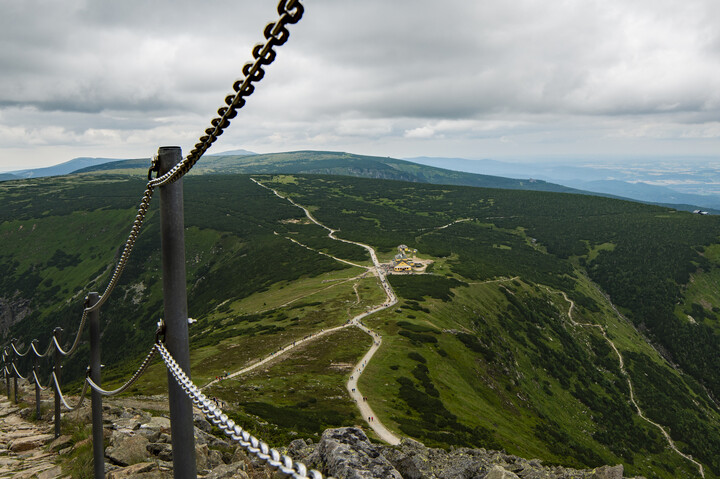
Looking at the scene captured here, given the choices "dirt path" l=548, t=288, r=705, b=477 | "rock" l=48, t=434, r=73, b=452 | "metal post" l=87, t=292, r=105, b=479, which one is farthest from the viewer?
"dirt path" l=548, t=288, r=705, b=477

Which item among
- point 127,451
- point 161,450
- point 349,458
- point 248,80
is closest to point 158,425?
point 161,450

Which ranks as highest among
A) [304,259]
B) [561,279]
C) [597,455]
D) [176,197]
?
[176,197]

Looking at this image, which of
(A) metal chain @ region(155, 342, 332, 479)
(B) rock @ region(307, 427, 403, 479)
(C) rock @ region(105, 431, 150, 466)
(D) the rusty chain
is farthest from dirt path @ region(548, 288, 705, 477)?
(D) the rusty chain

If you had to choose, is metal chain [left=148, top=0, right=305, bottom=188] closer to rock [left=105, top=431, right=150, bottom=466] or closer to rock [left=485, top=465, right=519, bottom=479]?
rock [left=105, top=431, right=150, bottom=466]

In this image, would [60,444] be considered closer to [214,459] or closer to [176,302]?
[214,459]

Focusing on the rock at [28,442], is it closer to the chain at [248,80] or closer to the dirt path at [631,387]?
the chain at [248,80]

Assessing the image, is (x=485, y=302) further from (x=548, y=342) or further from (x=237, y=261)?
(x=237, y=261)

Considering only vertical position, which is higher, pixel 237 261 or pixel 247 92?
pixel 247 92

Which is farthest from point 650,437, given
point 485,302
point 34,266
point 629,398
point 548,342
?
point 34,266
